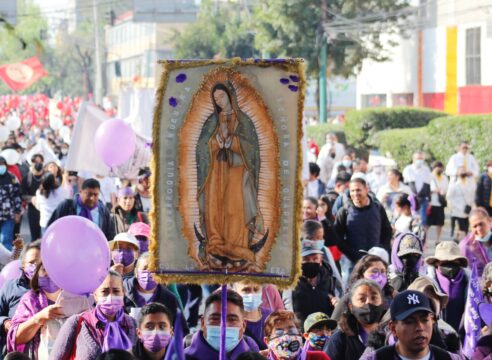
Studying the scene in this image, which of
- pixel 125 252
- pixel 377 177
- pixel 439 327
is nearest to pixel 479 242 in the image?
pixel 125 252

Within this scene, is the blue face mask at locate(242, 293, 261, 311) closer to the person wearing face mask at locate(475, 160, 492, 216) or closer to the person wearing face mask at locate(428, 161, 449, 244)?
the person wearing face mask at locate(475, 160, 492, 216)

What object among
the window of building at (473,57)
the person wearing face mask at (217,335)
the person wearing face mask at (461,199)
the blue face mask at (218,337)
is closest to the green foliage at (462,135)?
the person wearing face mask at (461,199)

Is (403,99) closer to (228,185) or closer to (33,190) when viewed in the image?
(33,190)

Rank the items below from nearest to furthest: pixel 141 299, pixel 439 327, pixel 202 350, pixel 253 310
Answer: pixel 202 350 < pixel 439 327 < pixel 253 310 < pixel 141 299

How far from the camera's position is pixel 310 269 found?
9820 millimetres

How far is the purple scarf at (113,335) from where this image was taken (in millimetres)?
6844

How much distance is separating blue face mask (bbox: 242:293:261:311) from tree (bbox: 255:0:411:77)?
3807cm

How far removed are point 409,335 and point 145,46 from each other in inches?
4003

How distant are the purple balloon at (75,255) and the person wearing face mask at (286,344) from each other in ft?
3.55

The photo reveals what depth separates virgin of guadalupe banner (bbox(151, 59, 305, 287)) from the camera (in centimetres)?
625

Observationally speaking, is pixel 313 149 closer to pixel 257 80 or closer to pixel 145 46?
pixel 257 80

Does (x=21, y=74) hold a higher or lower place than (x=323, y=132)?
higher

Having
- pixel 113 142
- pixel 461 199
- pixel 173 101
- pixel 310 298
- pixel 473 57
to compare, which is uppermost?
pixel 473 57

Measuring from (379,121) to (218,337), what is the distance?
32.3m
